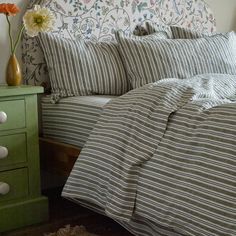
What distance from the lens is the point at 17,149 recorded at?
2068 millimetres

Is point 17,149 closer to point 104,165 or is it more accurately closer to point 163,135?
point 104,165

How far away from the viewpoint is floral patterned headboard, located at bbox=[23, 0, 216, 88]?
2.38m

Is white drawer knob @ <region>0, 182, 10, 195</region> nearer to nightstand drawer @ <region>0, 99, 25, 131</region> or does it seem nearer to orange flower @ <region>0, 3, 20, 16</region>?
nightstand drawer @ <region>0, 99, 25, 131</region>

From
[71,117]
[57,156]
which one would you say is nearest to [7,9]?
[71,117]

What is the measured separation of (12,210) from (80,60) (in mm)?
765

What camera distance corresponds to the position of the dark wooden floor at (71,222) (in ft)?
6.84

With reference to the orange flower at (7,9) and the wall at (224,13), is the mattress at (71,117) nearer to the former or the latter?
the orange flower at (7,9)

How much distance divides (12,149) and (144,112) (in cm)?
63

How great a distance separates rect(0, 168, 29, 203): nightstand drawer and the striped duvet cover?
A: 26cm

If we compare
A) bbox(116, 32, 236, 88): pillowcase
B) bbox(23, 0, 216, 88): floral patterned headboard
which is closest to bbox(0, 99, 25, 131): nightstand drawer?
bbox(23, 0, 216, 88): floral patterned headboard

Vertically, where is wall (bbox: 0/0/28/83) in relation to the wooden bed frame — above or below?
above

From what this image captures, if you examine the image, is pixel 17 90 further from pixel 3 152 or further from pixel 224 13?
pixel 224 13

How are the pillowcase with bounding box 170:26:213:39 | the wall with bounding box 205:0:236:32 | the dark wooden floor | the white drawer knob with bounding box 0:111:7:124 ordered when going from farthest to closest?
1. the wall with bounding box 205:0:236:32
2. the pillowcase with bounding box 170:26:213:39
3. the dark wooden floor
4. the white drawer knob with bounding box 0:111:7:124

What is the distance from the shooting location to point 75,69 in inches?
91.3
